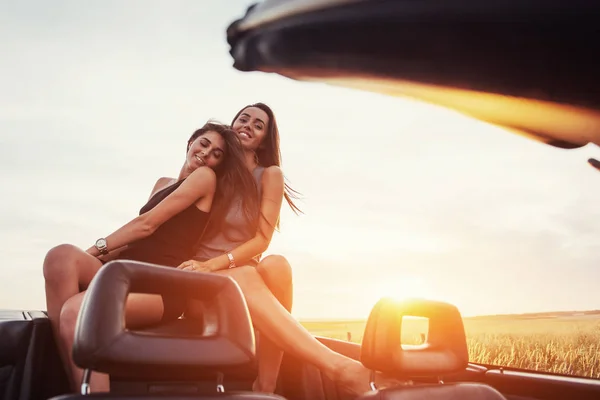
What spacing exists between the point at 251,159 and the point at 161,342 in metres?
1.87

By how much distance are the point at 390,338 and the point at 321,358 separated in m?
0.62

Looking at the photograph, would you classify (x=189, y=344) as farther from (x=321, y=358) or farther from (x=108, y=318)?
(x=321, y=358)

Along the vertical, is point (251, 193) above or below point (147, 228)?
above

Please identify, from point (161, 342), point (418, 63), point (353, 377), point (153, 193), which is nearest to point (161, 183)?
point (153, 193)

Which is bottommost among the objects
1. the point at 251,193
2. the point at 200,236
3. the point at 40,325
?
the point at 40,325

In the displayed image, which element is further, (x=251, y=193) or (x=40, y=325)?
(x=251, y=193)

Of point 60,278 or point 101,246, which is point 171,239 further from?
point 60,278

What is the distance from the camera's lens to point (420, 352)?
228cm

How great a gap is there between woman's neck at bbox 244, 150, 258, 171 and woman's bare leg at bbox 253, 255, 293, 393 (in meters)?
0.62

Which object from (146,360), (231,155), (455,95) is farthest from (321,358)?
(455,95)

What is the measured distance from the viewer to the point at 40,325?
8.10ft

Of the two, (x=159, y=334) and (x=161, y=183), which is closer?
(x=159, y=334)

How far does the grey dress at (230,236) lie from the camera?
3.01m

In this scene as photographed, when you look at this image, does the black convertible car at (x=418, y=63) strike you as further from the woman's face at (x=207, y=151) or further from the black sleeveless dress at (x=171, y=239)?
the woman's face at (x=207, y=151)
